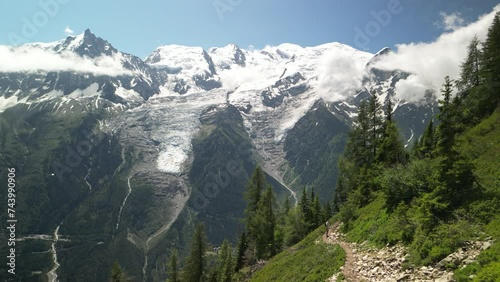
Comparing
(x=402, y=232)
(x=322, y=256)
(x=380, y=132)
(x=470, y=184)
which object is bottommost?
(x=322, y=256)

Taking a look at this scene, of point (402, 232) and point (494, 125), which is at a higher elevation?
point (494, 125)

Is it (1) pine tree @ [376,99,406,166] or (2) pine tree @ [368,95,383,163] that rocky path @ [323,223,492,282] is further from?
(2) pine tree @ [368,95,383,163]

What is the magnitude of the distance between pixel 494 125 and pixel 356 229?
18.3 meters

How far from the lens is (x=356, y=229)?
113 feet

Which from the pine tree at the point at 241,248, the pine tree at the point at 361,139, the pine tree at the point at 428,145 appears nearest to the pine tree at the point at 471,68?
the pine tree at the point at 428,145

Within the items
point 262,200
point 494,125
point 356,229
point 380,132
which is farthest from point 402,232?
point 262,200

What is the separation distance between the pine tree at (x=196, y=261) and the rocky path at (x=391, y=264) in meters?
45.2

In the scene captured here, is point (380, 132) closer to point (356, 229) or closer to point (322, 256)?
point (356, 229)

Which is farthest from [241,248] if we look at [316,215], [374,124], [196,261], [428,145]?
[428,145]

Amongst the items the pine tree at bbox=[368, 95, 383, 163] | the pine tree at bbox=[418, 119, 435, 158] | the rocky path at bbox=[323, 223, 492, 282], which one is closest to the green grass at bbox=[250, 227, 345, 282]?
the rocky path at bbox=[323, 223, 492, 282]

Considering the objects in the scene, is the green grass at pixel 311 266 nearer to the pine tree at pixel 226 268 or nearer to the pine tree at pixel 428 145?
the pine tree at pixel 428 145

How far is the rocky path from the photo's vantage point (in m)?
17.0

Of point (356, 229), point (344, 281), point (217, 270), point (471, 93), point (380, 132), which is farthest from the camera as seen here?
point (217, 270)

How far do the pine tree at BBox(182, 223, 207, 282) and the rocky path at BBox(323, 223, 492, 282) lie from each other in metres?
45.2
